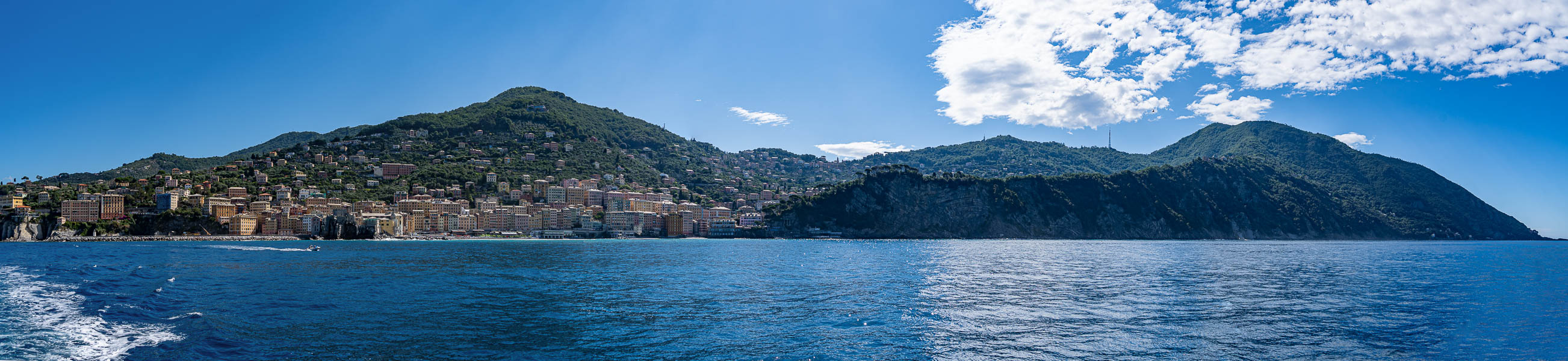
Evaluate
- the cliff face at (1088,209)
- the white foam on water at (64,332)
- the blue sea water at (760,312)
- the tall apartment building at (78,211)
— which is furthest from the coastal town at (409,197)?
the white foam on water at (64,332)

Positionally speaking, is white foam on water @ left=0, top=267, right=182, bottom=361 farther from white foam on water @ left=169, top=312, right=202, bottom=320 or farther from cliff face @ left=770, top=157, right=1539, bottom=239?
cliff face @ left=770, top=157, right=1539, bottom=239

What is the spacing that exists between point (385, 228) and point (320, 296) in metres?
80.7

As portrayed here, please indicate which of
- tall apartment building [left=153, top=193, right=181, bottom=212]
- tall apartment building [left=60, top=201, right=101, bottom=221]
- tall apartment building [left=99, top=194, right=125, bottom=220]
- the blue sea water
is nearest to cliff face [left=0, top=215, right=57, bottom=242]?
tall apartment building [left=60, top=201, right=101, bottom=221]

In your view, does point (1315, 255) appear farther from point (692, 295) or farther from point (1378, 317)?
point (692, 295)

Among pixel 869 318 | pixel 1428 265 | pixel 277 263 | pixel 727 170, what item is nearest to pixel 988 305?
pixel 869 318

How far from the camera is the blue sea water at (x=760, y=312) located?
13.9 m

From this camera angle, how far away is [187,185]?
102250 mm

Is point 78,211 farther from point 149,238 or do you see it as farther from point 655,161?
point 655,161

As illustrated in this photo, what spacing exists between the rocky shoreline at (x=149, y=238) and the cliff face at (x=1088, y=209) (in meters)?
68.2

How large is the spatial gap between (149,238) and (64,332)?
87.9 metres

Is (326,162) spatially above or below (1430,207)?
above

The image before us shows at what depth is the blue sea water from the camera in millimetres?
13922

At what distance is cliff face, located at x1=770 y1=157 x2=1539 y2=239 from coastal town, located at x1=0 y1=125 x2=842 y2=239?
1680 centimetres

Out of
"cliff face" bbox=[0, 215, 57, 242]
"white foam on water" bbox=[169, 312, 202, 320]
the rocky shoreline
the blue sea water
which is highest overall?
"cliff face" bbox=[0, 215, 57, 242]
